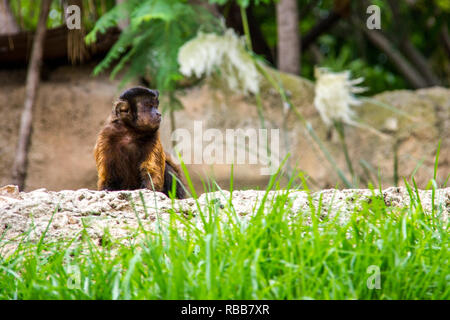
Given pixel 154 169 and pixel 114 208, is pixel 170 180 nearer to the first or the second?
pixel 154 169

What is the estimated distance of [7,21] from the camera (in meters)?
8.20

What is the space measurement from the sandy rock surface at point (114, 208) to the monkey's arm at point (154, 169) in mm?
898

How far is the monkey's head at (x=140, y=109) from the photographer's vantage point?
15.7ft

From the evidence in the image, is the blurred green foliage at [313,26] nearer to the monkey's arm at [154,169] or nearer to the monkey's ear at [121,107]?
the monkey's ear at [121,107]

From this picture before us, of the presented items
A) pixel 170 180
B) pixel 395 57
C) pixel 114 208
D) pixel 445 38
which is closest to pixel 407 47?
pixel 395 57

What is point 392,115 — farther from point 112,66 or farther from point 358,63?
point 112,66

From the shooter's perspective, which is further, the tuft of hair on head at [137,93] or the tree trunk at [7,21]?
the tree trunk at [7,21]

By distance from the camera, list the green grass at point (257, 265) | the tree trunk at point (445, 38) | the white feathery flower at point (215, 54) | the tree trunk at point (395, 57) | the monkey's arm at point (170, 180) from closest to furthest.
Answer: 1. the green grass at point (257, 265)
2. the monkey's arm at point (170, 180)
3. the white feathery flower at point (215, 54)
4. the tree trunk at point (395, 57)
5. the tree trunk at point (445, 38)

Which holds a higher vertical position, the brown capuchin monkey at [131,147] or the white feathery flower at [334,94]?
the white feathery flower at [334,94]

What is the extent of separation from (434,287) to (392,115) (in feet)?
18.5

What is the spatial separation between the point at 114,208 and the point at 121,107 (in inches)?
52.0

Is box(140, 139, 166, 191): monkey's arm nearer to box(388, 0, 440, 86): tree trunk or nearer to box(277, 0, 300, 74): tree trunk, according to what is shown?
box(277, 0, 300, 74): tree trunk

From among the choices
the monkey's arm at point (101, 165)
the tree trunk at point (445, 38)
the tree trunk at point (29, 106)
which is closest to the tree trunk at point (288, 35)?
the tree trunk at point (445, 38)
